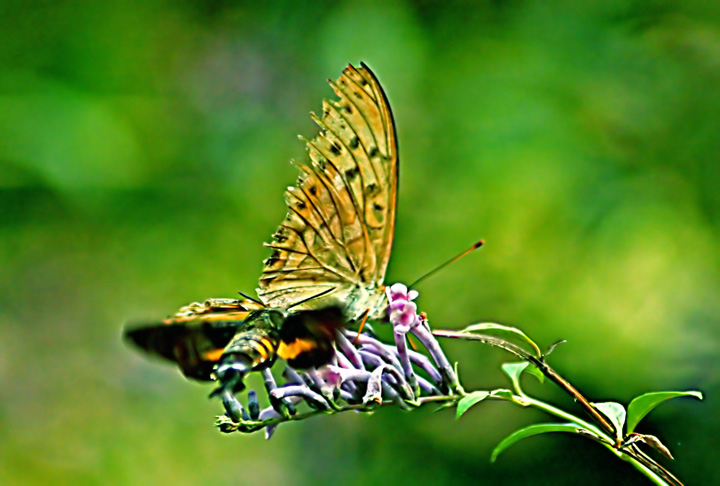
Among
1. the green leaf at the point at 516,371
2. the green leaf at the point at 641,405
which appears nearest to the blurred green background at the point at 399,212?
the green leaf at the point at 516,371

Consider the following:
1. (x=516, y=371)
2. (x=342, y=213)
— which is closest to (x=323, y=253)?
(x=342, y=213)

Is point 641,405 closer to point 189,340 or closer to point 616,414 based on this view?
point 616,414

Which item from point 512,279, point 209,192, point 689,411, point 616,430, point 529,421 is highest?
point 209,192

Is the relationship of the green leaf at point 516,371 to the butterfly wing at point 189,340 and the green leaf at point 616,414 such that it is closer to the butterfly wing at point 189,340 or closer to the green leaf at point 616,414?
the green leaf at point 616,414

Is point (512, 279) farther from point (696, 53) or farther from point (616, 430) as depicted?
point (616, 430)

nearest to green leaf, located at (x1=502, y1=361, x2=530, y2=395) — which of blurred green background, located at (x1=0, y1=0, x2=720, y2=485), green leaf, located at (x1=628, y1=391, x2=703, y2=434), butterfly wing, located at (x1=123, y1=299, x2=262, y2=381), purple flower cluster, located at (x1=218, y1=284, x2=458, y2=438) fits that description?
purple flower cluster, located at (x1=218, y1=284, x2=458, y2=438)

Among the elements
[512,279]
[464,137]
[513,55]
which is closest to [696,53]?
[513,55]

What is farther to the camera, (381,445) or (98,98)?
(98,98)
